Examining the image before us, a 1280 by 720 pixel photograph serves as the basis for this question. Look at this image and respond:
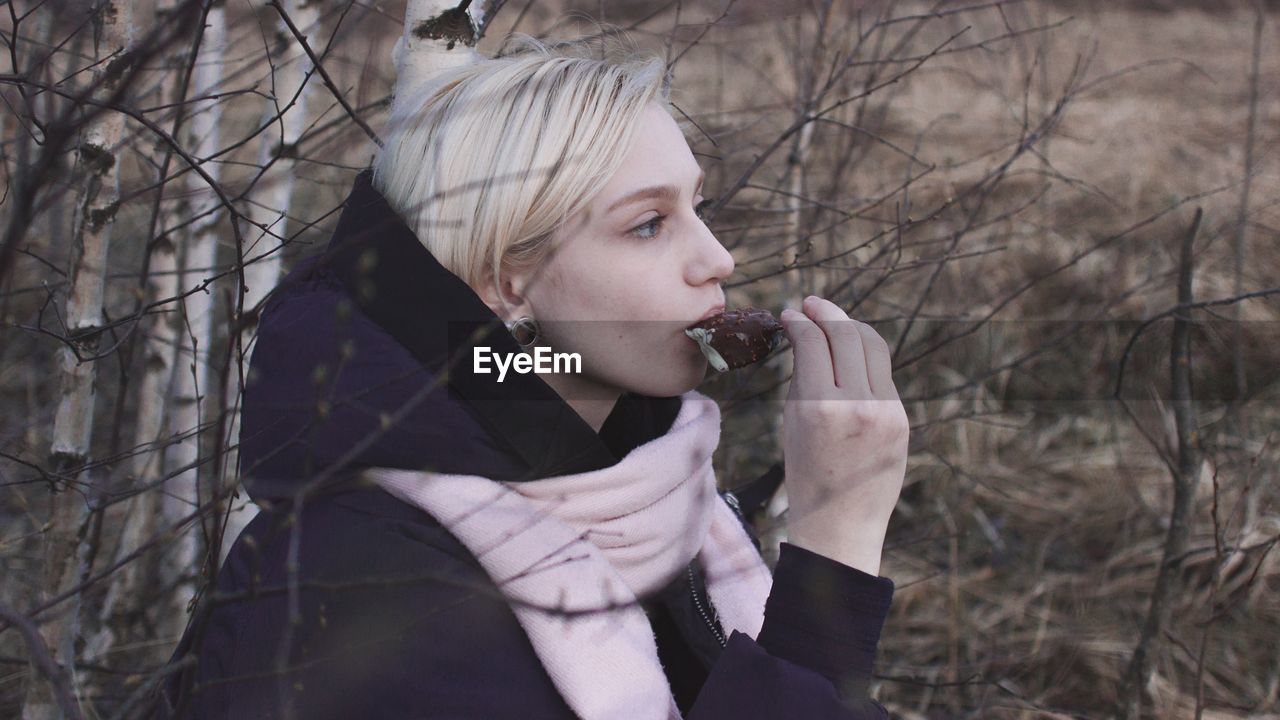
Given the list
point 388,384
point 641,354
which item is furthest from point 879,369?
point 388,384

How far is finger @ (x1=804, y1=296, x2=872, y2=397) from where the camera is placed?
174cm

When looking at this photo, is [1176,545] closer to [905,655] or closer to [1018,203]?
[905,655]

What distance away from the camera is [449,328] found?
1733 millimetres

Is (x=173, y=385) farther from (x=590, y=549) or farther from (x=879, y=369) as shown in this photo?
(x=879, y=369)

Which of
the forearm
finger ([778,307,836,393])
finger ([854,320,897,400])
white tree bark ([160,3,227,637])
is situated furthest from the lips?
white tree bark ([160,3,227,637])

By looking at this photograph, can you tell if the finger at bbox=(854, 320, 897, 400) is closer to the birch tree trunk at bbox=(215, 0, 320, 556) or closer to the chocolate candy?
the chocolate candy

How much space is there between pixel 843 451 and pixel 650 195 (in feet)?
1.77

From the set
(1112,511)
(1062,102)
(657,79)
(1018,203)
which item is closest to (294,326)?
(657,79)

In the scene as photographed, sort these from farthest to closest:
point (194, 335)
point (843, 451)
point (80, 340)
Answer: point (194, 335) < point (80, 340) < point (843, 451)

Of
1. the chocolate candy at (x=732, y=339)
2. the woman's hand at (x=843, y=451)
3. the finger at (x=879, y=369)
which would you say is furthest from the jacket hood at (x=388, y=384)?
the finger at (x=879, y=369)

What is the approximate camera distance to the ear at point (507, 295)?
1.86m

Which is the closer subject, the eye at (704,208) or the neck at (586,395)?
the neck at (586,395)

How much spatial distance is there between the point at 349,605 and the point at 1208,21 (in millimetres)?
9475

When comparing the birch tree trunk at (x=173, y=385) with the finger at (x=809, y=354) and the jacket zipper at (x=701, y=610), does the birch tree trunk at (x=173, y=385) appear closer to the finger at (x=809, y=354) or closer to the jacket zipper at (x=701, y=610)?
the jacket zipper at (x=701, y=610)
